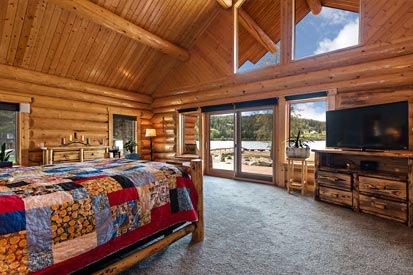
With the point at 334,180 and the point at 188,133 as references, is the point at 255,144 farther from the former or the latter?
the point at 188,133

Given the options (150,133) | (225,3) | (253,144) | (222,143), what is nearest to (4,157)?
(150,133)

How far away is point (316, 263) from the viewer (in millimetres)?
1914

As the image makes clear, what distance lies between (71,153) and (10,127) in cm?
128

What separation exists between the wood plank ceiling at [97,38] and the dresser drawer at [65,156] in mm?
1857

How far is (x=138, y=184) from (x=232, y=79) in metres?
4.22

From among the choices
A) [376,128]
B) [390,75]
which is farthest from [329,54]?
[376,128]

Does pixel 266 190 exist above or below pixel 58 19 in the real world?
below

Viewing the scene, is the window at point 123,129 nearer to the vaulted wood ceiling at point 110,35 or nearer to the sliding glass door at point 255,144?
the vaulted wood ceiling at point 110,35

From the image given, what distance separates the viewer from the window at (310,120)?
14.7ft

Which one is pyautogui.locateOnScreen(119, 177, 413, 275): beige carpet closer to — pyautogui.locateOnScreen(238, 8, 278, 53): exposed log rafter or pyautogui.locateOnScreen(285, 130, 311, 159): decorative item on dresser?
pyautogui.locateOnScreen(285, 130, 311, 159): decorative item on dresser

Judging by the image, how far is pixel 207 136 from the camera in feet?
20.3

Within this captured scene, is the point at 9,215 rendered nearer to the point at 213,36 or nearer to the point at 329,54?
the point at 329,54

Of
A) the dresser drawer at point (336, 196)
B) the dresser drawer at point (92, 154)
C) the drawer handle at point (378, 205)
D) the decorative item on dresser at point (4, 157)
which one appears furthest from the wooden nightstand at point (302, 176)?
the decorative item on dresser at point (4, 157)

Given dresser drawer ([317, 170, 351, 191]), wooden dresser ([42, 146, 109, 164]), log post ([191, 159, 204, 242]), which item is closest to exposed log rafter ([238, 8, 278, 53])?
dresser drawer ([317, 170, 351, 191])
